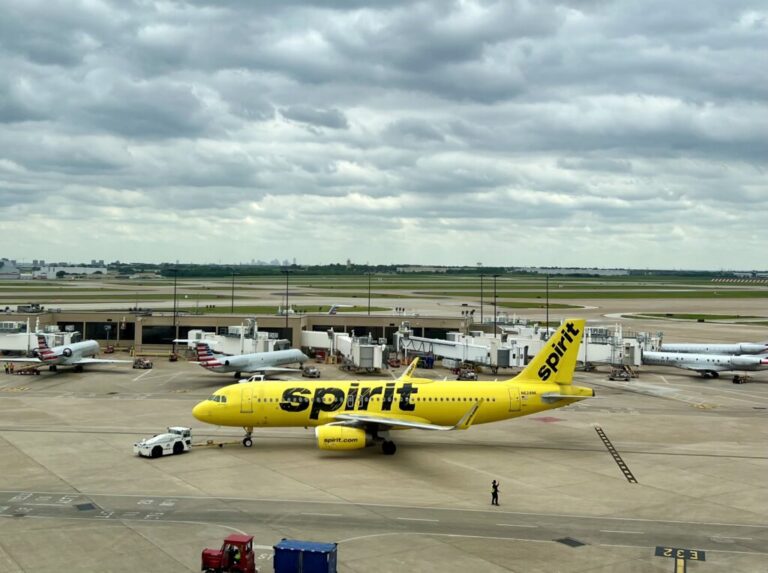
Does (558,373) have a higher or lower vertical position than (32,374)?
higher

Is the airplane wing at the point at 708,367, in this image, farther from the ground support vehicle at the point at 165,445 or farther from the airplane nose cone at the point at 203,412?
the ground support vehicle at the point at 165,445

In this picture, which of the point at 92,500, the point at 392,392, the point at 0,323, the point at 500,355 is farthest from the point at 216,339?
the point at 92,500

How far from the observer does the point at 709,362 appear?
8950 cm

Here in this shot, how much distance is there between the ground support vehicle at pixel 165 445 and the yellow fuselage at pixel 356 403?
215 centimetres

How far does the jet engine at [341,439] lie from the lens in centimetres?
4562

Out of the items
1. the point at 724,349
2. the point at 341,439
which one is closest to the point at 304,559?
the point at 341,439

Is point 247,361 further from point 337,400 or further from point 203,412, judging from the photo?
point 337,400

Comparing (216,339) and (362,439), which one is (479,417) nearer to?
(362,439)

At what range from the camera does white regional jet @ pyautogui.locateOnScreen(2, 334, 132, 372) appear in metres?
84.3

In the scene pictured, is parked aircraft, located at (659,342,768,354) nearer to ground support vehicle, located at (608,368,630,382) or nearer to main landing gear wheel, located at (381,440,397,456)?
ground support vehicle, located at (608,368,630,382)

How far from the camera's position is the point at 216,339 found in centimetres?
9456

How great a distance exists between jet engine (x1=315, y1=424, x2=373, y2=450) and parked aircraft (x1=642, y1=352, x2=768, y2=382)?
58.2 metres

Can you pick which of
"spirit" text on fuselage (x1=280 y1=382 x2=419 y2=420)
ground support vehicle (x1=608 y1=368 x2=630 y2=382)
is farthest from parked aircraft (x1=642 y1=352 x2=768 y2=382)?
"spirit" text on fuselage (x1=280 y1=382 x2=419 y2=420)

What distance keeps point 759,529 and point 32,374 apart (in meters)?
76.7
